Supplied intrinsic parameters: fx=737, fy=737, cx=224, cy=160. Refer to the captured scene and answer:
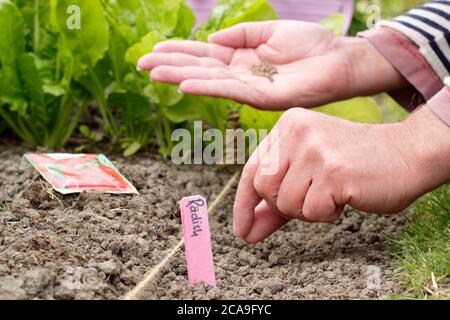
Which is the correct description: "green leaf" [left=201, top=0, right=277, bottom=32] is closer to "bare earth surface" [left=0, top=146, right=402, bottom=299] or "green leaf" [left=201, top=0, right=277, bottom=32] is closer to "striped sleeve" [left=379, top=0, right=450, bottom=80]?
"striped sleeve" [left=379, top=0, right=450, bottom=80]

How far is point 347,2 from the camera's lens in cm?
272

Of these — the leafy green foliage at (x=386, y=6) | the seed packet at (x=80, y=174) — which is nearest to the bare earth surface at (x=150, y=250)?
the seed packet at (x=80, y=174)

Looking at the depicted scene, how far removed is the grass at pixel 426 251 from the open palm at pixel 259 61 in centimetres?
40

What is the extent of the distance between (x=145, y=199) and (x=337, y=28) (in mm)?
953

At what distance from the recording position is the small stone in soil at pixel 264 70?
1.95 metres

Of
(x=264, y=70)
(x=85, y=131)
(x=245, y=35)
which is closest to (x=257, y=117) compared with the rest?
(x=264, y=70)

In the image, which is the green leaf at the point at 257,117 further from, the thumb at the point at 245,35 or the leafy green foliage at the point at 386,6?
the leafy green foliage at the point at 386,6

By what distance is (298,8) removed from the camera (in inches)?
109

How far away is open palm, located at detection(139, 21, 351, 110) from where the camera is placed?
72.6 inches

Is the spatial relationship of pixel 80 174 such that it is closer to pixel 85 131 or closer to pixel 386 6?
pixel 85 131

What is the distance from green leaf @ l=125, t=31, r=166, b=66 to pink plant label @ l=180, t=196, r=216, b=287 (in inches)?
31.9
